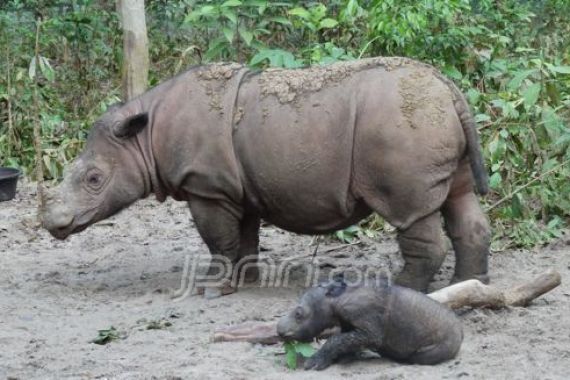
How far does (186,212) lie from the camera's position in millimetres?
9547

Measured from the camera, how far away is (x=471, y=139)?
6621 mm

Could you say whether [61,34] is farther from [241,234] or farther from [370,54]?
[241,234]

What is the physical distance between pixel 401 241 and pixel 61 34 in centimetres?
722

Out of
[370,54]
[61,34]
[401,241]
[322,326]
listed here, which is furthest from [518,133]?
[61,34]

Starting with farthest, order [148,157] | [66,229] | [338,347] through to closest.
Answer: [66,229]
[148,157]
[338,347]

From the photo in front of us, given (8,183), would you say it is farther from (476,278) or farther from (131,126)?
(476,278)

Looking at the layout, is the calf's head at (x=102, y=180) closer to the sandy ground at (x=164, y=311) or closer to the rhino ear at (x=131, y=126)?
the rhino ear at (x=131, y=126)

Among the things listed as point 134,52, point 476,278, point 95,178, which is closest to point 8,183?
point 134,52

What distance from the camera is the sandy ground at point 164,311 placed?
545 cm

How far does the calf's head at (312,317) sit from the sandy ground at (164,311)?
7.6 inches

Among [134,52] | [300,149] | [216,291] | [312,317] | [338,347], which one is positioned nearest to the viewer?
[338,347]

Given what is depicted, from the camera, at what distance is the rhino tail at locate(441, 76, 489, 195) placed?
661cm

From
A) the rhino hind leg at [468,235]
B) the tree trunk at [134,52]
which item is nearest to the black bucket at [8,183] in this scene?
the tree trunk at [134,52]

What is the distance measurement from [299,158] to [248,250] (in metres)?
1.01
